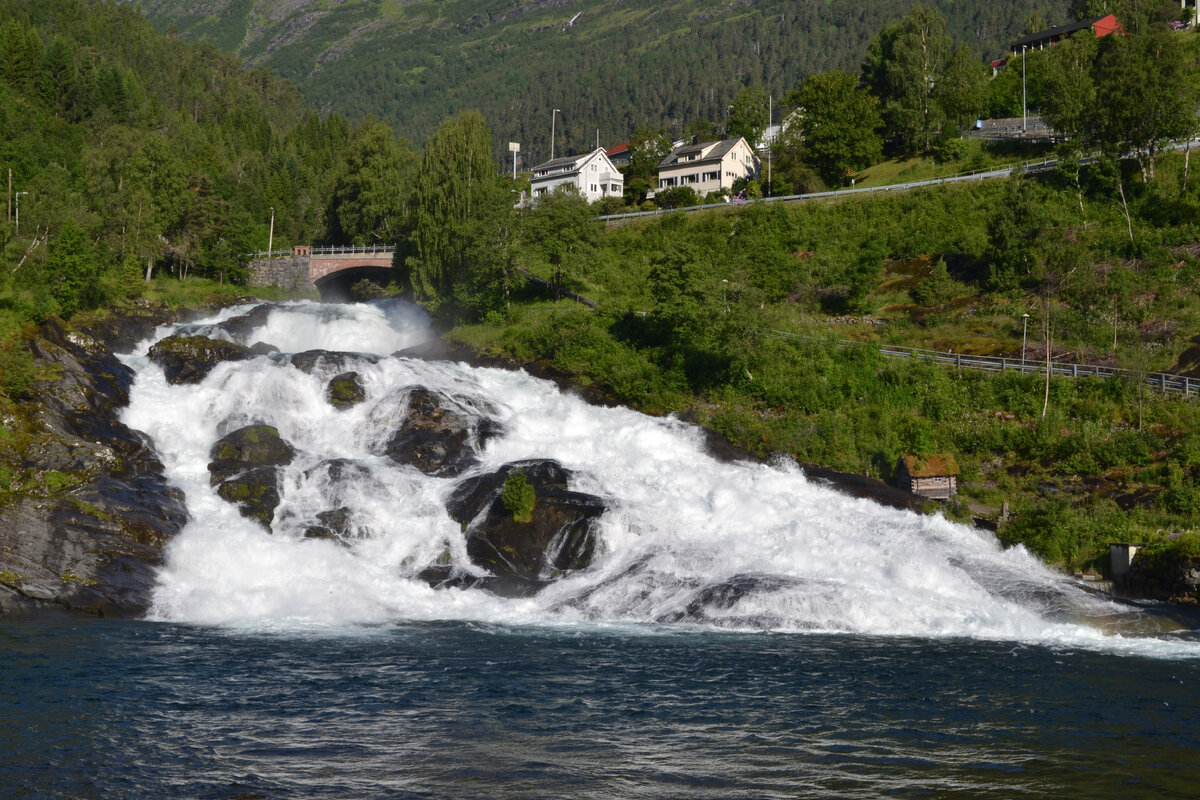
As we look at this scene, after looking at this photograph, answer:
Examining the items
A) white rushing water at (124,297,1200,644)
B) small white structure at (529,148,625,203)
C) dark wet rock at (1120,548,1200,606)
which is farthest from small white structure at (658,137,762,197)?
dark wet rock at (1120,548,1200,606)

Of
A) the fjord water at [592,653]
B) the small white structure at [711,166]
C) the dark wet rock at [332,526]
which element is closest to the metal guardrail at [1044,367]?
the fjord water at [592,653]

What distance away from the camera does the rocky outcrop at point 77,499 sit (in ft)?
118

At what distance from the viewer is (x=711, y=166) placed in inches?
4776

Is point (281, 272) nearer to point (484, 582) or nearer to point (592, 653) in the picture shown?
point (484, 582)

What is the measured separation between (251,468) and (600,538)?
16708 millimetres

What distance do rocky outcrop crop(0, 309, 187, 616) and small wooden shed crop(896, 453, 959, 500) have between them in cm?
3184

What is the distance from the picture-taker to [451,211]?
77.9 metres

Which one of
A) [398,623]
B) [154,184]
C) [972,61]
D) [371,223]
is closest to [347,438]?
[398,623]

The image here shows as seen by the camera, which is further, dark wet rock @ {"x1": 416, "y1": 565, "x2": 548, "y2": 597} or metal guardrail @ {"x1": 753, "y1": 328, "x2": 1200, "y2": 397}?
metal guardrail @ {"x1": 753, "y1": 328, "x2": 1200, "y2": 397}

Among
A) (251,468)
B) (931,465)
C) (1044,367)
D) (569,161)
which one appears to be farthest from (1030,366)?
(569,161)

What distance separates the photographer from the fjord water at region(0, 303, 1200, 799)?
21156mm

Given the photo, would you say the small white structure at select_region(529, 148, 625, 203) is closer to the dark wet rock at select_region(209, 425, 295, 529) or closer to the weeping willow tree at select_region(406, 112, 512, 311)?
the weeping willow tree at select_region(406, 112, 512, 311)

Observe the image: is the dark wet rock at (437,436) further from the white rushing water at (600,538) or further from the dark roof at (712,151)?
the dark roof at (712,151)

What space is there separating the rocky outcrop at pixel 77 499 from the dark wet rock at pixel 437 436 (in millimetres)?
10668
